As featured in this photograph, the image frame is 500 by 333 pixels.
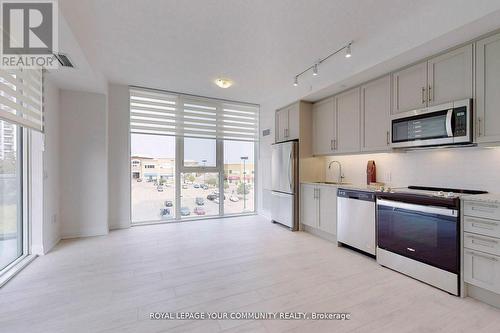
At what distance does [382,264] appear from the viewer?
110 inches

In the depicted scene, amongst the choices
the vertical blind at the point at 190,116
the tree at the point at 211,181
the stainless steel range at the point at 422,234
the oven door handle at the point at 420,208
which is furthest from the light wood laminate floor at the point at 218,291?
the vertical blind at the point at 190,116

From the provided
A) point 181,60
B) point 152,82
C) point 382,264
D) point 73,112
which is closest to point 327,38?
point 181,60

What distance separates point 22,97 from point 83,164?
61.1 inches

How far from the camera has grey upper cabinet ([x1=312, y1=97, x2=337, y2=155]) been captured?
3887 millimetres

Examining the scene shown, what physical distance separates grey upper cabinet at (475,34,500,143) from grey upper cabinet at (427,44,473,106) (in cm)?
8

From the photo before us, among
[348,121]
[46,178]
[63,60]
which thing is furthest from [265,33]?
[46,178]

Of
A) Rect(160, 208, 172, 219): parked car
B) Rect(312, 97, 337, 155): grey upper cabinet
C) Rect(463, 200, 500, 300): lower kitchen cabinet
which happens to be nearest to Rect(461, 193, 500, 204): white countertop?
Rect(463, 200, 500, 300): lower kitchen cabinet

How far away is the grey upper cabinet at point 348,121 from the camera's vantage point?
11.3 feet

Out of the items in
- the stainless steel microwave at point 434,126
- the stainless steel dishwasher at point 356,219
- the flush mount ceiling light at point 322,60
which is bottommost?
the stainless steel dishwasher at point 356,219

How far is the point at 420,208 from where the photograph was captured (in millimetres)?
2438

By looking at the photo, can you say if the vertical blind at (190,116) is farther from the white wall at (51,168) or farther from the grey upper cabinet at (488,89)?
the grey upper cabinet at (488,89)

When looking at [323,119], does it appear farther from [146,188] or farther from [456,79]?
[146,188]

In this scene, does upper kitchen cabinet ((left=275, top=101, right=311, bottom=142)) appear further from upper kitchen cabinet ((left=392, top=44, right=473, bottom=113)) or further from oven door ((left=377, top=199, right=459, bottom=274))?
oven door ((left=377, top=199, right=459, bottom=274))

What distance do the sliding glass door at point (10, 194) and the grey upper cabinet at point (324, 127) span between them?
4.48m
